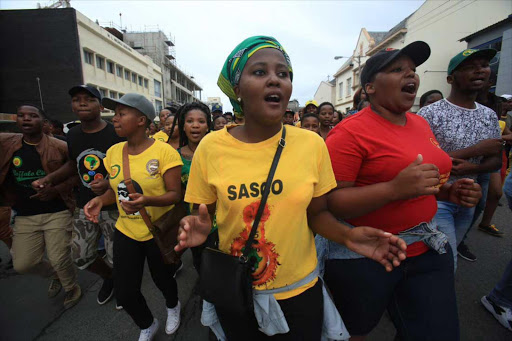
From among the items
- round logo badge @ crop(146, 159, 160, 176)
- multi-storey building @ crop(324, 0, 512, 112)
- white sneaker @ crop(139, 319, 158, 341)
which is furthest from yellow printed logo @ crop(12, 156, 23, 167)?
multi-storey building @ crop(324, 0, 512, 112)

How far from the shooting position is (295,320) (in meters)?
1.37

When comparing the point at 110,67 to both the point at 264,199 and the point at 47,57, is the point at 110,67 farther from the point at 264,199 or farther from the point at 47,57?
the point at 264,199

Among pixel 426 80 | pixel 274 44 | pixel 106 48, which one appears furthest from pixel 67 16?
pixel 426 80

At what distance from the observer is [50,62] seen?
773 inches

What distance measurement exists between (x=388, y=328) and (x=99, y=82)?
2536cm

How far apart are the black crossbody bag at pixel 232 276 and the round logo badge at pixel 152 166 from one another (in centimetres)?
123

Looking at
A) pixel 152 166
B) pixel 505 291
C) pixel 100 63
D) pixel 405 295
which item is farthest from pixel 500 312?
pixel 100 63

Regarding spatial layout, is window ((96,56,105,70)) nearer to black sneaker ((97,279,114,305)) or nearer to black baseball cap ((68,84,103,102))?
black baseball cap ((68,84,103,102))

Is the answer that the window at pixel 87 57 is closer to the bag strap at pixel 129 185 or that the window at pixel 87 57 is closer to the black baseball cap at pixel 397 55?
the bag strap at pixel 129 185

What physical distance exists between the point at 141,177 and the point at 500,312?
3703 millimetres

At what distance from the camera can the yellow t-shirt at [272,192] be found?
130 cm

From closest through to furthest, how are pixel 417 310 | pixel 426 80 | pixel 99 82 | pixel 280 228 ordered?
pixel 280 228 → pixel 417 310 → pixel 426 80 → pixel 99 82

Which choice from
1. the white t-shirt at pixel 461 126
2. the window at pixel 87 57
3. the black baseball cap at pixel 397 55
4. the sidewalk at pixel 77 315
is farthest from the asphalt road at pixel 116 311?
the window at pixel 87 57

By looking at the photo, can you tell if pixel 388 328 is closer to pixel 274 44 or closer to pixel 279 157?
pixel 279 157
